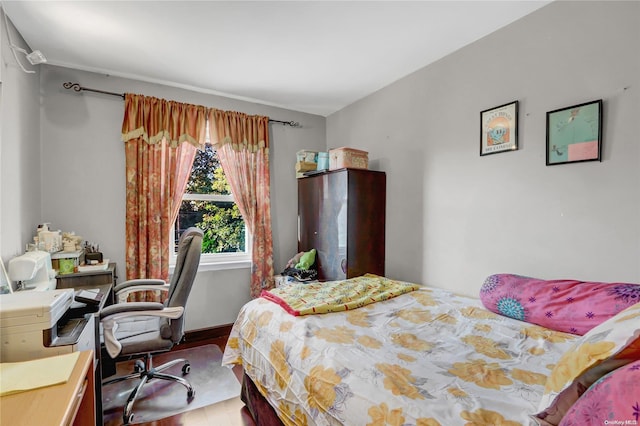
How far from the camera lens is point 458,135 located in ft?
8.20

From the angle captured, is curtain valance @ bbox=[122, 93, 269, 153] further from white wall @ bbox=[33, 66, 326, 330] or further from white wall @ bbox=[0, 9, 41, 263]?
white wall @ bbox=[0, 9, 41, 263]

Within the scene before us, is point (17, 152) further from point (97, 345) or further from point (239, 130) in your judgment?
point (239, 130)

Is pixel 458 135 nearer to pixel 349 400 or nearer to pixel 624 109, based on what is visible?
pixel 624 109

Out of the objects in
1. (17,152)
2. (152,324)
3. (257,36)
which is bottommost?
(152,324)

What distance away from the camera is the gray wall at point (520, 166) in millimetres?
1651

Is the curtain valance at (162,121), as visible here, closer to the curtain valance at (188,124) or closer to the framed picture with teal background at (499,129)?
the curtain valance at (188,124)

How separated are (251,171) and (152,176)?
1.02m

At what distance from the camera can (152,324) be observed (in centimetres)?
224

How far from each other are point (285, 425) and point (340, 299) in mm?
764

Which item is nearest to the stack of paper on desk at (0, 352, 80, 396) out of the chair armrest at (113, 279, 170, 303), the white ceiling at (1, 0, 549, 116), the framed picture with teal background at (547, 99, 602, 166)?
the chair armrest at (113, 279, 170, 303)

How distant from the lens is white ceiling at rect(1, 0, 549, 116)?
197 centimetres

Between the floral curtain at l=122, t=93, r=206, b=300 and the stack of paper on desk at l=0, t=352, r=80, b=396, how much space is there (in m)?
1.84

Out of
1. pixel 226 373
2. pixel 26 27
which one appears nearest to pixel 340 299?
pixel 226 373

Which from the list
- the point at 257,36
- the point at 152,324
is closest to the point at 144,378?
the point at 152,324
